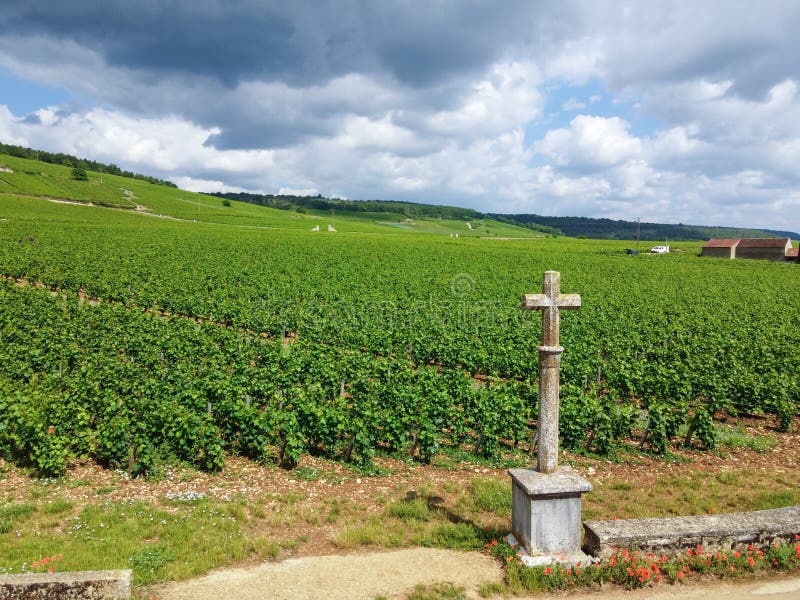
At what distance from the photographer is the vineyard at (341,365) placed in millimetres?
10562

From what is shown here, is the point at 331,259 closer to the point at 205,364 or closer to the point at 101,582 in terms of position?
the point at 205,364

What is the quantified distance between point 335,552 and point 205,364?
9832 millimetres

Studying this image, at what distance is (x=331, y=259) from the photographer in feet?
172

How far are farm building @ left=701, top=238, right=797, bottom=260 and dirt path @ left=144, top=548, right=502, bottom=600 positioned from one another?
331 feet

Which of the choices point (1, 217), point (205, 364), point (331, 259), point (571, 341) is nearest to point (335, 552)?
point (205, 364)

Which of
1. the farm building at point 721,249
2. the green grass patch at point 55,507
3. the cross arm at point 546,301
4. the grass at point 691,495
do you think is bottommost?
the grass at point 691,495

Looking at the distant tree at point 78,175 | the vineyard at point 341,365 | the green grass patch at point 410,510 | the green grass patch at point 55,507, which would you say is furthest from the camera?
the distant tree at point 78,175

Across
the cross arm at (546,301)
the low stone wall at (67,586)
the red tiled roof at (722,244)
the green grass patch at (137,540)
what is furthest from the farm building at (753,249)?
the low stone wall at (67,586)

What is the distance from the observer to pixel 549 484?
6793 millimetres

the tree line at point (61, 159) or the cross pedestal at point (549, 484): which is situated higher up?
the tree line at point (61, 159)

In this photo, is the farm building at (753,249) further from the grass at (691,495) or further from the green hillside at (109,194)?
the grass at (691,495)

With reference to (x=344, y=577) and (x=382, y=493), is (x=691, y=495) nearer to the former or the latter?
(x=382, y=493)

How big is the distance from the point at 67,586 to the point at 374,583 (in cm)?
369

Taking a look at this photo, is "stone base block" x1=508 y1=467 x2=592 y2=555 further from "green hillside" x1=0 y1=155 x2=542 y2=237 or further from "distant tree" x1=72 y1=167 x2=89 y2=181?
"distant tree" x1=72 y1=167 x2=89 y2=181
